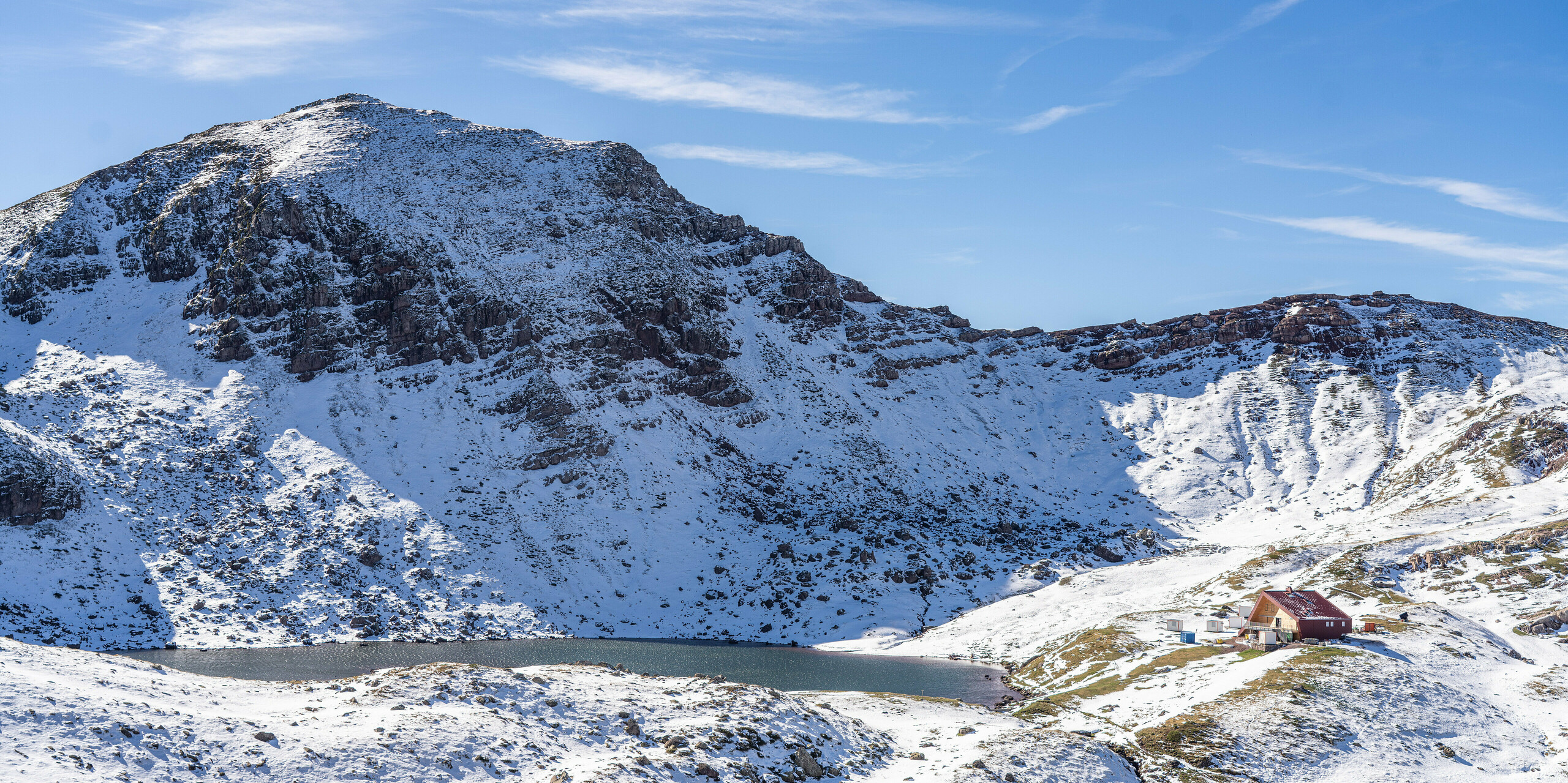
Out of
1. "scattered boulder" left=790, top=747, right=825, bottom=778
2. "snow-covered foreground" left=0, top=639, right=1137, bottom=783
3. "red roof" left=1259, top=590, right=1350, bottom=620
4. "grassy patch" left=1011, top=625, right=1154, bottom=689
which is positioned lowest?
"grassy patch" left=1011, top=625, right=1154, bottom=689

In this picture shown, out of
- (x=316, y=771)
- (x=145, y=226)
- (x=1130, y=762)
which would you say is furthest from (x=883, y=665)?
(x=145, y=226)

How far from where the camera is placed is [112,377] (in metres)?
105

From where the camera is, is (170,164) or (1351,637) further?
(170,164)

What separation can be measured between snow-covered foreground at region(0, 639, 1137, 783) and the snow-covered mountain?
5049cm

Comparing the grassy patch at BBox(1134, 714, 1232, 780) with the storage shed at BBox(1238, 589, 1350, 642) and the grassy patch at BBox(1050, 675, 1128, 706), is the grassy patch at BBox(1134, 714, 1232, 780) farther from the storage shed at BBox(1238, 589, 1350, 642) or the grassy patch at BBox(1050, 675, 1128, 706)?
the storage shed at BBox(1238, 589, 1350, 642)

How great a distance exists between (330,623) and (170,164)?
321 ft

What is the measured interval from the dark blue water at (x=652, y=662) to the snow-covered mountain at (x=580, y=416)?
434 centimetres

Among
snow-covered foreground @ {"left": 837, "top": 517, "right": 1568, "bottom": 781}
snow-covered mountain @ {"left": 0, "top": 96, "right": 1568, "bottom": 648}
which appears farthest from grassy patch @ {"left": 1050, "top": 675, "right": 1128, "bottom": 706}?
snow-covered mountain @ {"left": 0, "top": 96, "right": 1568, "bottom": 648}

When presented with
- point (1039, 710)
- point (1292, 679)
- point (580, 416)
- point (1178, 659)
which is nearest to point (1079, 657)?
point (1178, 659)

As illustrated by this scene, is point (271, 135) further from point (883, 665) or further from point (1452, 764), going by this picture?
point (1452, 764)

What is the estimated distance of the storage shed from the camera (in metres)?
59.5

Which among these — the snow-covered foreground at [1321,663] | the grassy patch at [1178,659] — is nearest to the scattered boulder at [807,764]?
the snow-covered foreground at [1321,663]

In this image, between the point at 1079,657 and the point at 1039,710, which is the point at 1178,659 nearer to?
the point at 1079,657

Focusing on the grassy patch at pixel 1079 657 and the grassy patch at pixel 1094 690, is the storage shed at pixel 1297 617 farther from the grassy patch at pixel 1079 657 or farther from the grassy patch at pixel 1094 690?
the grassy patch at pixel 1094 690
